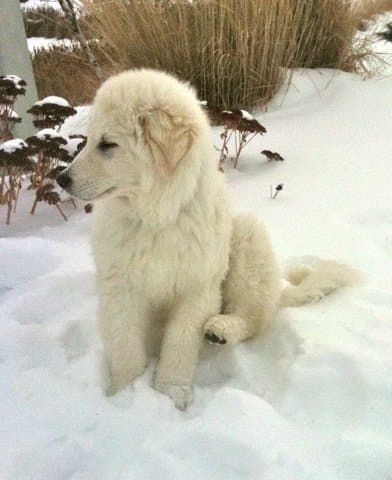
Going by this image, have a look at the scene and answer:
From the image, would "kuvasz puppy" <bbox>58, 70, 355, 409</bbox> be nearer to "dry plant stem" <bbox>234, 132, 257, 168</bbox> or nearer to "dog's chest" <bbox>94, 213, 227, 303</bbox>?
"dog's chest" <bbox>94, 213, 227, 303</bbox>

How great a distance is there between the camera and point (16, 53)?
14.1 ft

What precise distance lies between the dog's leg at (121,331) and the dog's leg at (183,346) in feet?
0.33

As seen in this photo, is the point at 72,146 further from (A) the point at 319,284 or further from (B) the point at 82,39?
(B) the point at 82,39

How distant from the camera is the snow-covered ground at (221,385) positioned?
5.47ft

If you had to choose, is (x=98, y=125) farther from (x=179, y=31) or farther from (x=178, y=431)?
(x=179, y=31)

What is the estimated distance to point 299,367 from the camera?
2.08 metres

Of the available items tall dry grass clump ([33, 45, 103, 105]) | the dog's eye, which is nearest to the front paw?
the dog's eye

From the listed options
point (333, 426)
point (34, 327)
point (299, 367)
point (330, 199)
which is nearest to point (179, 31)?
point (330, 199)

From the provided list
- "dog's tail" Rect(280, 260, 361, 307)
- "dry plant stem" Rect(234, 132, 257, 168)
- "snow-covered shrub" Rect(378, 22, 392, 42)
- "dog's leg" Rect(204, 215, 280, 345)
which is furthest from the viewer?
"snow-covered shrub" Rect(378, 22, 392, 42)

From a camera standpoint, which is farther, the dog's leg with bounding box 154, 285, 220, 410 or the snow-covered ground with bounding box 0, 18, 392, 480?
the dog's leg with bounding box 154, 285, 220, 410

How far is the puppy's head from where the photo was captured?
6.30ft

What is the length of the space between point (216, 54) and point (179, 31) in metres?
0.37

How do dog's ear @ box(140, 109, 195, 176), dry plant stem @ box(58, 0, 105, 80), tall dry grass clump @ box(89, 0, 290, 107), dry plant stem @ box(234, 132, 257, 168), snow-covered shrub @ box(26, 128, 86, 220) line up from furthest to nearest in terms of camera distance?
dry plant stem @ box(58, 0, 105, 80)
tall dry grass clump @ box(89, 0, 290, 107)
dry plant stem @ box(234, 132, 257, 168)
snow-covered shrub @ box(26, 128, 86, 220)
dog's ear @ box(140, 109, 195, 176)

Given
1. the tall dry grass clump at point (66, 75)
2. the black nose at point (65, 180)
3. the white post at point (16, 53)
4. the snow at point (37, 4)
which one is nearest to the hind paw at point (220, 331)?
the black nose at point (65, 180)
